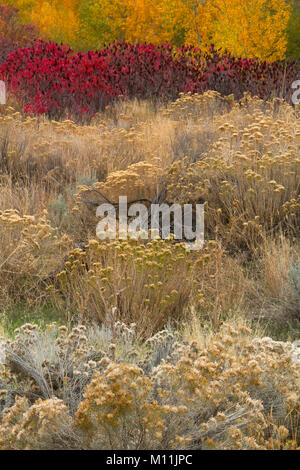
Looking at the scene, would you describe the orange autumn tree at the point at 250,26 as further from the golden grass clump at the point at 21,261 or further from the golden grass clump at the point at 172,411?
the golden grass clump at the point at 172,411

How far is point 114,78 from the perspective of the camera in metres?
11.3

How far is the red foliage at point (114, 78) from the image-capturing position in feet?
33.5

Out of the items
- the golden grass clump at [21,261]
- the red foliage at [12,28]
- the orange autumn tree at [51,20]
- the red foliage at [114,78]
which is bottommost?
the golden grass clump at [21,261]

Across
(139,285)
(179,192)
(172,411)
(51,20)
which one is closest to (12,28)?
(51,20)

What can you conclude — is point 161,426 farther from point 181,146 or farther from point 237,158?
point 181,146

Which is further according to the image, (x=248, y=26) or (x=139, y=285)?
(x=248, y=26)

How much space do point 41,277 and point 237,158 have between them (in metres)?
2.20

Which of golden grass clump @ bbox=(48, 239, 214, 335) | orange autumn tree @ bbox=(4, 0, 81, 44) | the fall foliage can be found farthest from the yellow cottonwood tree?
golden grass clump @ bbox=(48, 239, 214, 335)

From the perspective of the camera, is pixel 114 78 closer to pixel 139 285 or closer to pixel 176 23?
pixel 139 285

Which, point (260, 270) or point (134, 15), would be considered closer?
point (260, 270)

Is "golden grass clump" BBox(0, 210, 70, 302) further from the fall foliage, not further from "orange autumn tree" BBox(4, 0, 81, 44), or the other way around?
"orange autumn tree" BBox(4, 0, 81, 44)

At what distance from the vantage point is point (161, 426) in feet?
7.11

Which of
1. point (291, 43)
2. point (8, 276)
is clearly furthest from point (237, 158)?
point (291, 43)

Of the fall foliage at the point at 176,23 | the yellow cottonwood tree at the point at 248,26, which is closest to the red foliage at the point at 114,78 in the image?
the yellow cottonwood tree at the point at 248,26
